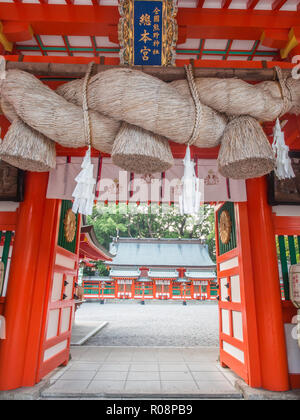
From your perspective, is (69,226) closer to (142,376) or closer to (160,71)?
(142,376)

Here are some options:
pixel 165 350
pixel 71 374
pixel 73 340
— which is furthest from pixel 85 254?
pixel 71 374

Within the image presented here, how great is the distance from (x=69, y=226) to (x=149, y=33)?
3.07 meters

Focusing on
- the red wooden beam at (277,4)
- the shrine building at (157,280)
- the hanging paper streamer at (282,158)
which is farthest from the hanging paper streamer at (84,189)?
the shrine building at (157,280)

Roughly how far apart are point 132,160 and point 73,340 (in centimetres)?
623

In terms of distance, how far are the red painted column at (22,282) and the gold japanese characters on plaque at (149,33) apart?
201 centimetres

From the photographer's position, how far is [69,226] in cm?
447

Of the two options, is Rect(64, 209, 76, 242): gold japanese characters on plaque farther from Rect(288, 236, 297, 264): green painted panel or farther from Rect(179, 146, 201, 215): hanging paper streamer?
Rect(288, 236, 297, 264): green painted panel

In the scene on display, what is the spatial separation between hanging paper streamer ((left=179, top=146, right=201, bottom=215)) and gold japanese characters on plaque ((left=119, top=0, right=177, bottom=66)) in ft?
4.26

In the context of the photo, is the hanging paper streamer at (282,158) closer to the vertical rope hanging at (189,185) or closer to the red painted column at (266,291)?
the vertical rope hanging at (189,185)

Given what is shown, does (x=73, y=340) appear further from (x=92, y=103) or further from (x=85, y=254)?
(x=92, y=103)

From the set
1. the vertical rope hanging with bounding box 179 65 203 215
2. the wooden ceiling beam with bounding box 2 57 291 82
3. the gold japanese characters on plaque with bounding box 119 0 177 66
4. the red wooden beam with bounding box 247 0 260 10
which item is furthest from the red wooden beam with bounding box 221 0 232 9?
the vertical rope hanging with bounding box 179 65 203 215

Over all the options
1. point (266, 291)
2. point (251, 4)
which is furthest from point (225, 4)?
point (266, 291)

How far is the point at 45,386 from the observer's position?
3.21 metres

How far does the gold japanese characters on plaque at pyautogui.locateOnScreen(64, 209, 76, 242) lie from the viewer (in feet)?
14.3
